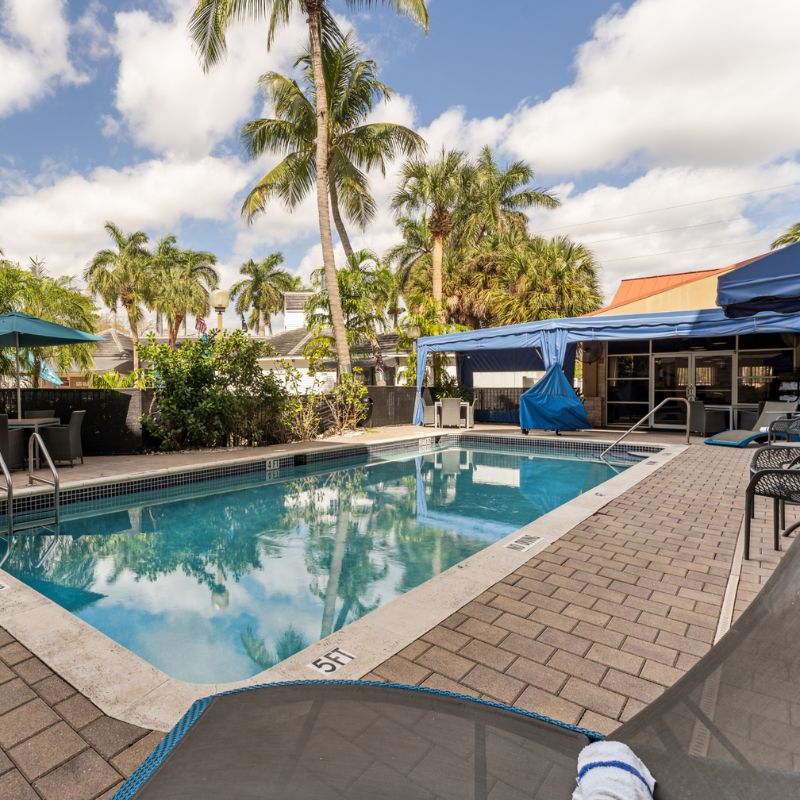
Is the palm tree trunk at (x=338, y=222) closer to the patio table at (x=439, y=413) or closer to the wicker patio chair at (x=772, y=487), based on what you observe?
the patio table at (x=439, y=413)

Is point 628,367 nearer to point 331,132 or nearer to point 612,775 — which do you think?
point 331,132

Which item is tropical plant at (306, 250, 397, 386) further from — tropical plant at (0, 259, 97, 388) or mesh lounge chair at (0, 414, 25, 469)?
mesh lounge chair at (0, 414, 25, 469)

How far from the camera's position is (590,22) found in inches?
455

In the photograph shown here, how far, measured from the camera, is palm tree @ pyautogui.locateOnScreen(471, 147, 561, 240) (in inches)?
938

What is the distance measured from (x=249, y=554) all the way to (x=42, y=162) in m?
21.3

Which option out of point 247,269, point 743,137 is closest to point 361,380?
point 743,137

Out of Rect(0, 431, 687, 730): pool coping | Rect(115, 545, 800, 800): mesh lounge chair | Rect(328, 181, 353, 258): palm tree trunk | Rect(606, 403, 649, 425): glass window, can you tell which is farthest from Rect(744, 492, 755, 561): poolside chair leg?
Rect(328, 181, 353, 258): palm tree trunk

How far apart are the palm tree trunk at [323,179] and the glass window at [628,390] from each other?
6.94 meters

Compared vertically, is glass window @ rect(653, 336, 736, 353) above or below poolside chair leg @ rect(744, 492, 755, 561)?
above

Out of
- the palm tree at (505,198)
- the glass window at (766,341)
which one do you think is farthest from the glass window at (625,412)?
the palm tree at (505,198)

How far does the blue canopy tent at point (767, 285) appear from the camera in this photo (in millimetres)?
3811

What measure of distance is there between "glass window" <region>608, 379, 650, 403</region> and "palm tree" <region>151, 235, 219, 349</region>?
2314 cm

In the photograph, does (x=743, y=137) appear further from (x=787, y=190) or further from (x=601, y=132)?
(x=601, y=132)

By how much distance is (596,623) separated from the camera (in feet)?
8.30
